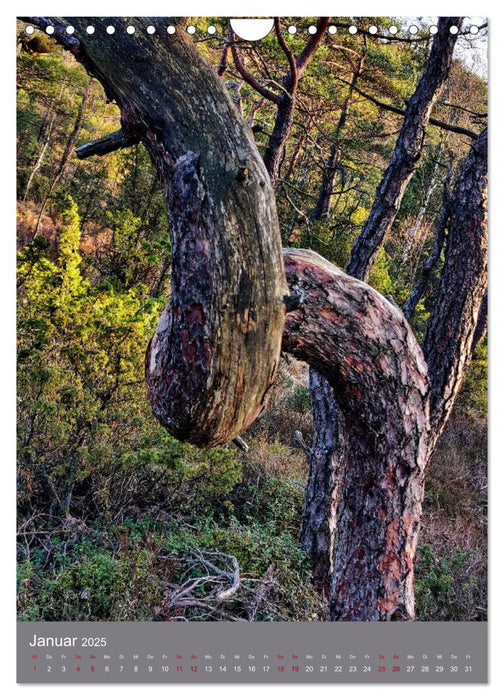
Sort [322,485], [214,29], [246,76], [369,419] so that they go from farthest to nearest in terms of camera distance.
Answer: [322,485], [246,76], [369,419], [214,29]

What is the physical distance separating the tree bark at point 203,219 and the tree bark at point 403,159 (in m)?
2.29

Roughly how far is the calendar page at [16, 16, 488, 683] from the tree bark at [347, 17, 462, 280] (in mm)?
16

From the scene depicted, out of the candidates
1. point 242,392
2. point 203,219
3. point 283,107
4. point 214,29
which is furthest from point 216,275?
point 283,107

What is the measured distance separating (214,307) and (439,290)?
1982 mm

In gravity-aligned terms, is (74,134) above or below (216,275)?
above

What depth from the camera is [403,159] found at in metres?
3.57

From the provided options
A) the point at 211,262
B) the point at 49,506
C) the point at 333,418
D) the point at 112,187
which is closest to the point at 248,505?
the point at 333,418

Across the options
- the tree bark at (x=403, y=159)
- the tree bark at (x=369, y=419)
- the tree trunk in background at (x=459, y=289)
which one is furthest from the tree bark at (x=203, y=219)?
the tree bark at (x=403, y=159)

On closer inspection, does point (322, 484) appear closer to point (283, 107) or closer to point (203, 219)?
point (283, 107)

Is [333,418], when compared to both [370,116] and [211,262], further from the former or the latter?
[370,116]

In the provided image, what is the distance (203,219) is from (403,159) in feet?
8.67

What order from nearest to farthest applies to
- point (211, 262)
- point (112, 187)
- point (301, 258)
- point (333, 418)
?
point (211, 262) → point (301, 258) → point (333, 418) → point (112, 187)

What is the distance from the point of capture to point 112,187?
8078 millimetres

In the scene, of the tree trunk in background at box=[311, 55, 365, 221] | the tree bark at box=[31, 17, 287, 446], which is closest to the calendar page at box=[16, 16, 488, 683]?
the tree bark at box=[31, 17, 287, 446]
